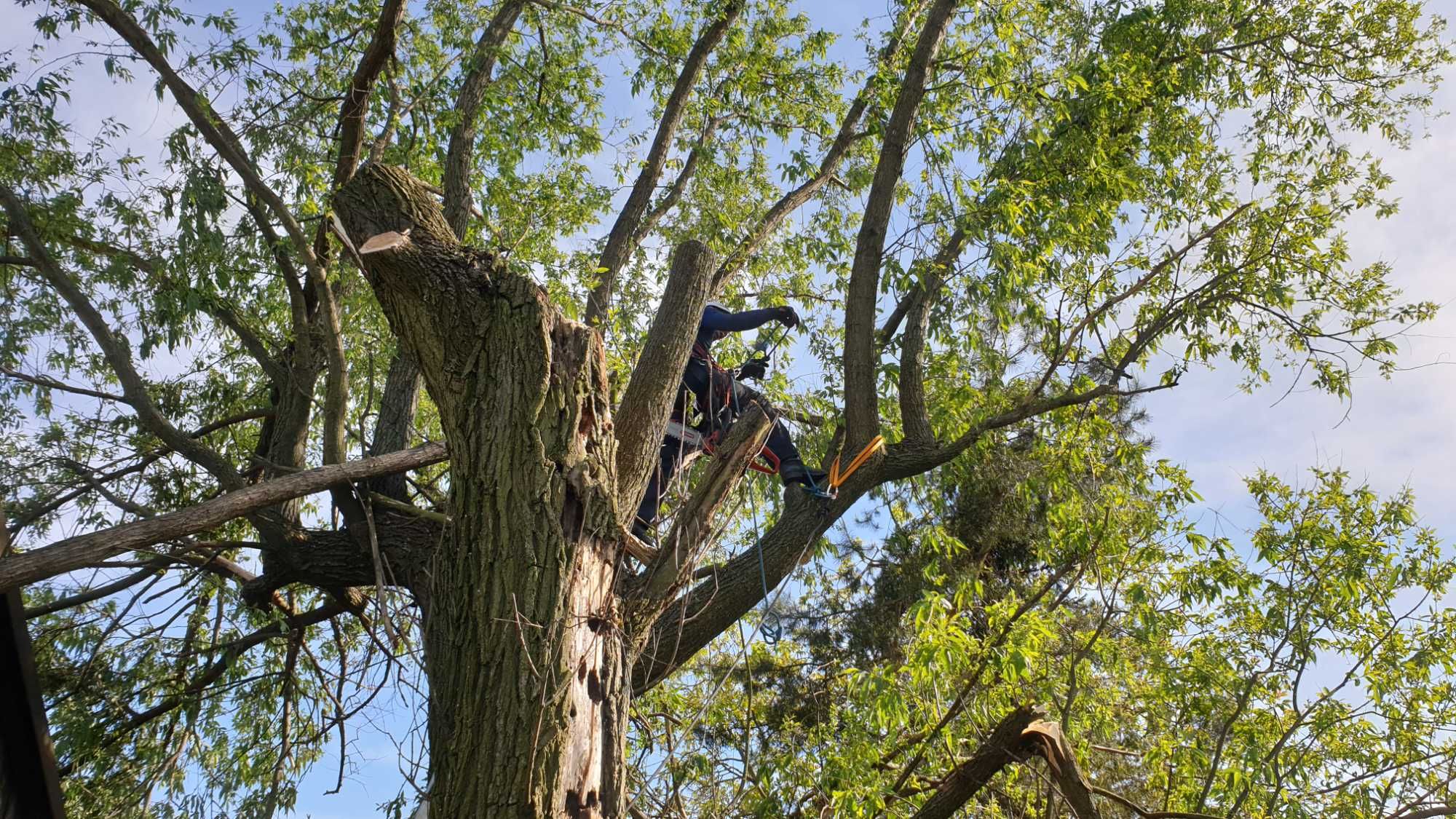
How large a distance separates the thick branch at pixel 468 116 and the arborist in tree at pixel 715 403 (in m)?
1.56

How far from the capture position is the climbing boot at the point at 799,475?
4.87m

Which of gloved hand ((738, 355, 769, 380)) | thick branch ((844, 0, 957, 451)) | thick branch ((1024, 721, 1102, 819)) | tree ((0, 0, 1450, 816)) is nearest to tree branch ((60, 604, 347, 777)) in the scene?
tree ((0, 0, 1450, 816))

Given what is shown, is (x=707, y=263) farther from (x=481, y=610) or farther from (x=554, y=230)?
(x=554, y=230)

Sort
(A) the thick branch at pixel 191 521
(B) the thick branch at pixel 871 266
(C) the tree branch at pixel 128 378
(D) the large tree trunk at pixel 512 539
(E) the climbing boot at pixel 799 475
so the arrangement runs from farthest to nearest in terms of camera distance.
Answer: (C) the tree branch at pixel 128 378, (E) the climbing boot at pixel 799 475, (B) the thick branch at pixel 871 266, (A) the thick branch at pixel 191 521, (D) the large tree trunk at pixel 512 539

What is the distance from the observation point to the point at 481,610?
294 cm

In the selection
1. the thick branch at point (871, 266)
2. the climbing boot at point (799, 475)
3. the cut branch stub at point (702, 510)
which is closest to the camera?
the cut branch stub at point (702, 510)

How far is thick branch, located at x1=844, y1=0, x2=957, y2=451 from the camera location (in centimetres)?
460

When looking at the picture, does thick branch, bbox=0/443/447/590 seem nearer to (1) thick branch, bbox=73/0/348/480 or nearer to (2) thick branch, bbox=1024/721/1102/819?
(1) thick branch, bbox=73/0/348/480

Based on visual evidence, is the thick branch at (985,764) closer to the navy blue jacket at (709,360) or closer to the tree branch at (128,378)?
the navy blue jacket at (709,360)

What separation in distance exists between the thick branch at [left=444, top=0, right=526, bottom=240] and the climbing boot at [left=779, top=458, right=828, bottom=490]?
2.25 m

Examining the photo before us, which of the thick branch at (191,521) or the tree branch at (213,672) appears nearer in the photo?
the thick branch at (191,521)

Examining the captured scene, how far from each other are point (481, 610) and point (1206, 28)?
6.42 metres

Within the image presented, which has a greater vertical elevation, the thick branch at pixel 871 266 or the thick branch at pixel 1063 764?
the thick branch at pixel 871 266

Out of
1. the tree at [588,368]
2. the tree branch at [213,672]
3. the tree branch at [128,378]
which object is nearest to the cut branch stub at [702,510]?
the tree at [588,368]
